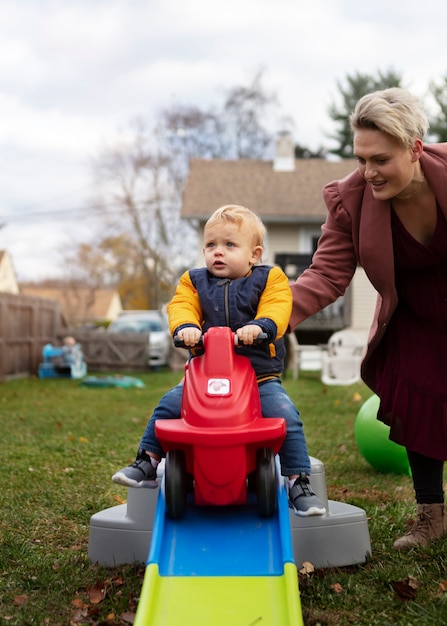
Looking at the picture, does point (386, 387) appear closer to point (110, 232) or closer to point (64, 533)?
point (64, 533)

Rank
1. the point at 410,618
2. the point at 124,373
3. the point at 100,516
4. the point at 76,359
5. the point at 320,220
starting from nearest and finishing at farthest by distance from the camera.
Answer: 1. the point at 410,618
2. the point at 100,516
3. the point at 76,359
4. the point at 124,373
5. the point at 320,220

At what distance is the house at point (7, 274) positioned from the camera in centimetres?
5541

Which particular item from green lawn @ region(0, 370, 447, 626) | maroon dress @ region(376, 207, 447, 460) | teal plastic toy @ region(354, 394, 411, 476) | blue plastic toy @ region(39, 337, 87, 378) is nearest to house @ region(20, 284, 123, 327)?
→ blue plastic toy @ region(39, 337, 87, 378)

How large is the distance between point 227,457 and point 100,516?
1.06 m

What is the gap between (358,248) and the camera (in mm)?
3693

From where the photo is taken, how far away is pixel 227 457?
9.54 ft

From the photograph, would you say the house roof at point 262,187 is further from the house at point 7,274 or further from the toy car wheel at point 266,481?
the house at point 7,274

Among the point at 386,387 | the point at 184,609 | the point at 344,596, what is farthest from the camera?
the point at 386,387

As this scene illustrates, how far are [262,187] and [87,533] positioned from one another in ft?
68.1

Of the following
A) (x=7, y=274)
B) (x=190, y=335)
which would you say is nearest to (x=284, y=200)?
(x=190, y=335)

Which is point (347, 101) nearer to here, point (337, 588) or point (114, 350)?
point (114, 350)

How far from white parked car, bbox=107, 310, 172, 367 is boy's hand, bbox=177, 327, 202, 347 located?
1582 centimetres

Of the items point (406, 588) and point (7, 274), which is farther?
point (7, 274)

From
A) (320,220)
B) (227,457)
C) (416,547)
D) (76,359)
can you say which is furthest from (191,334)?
(320,220)
